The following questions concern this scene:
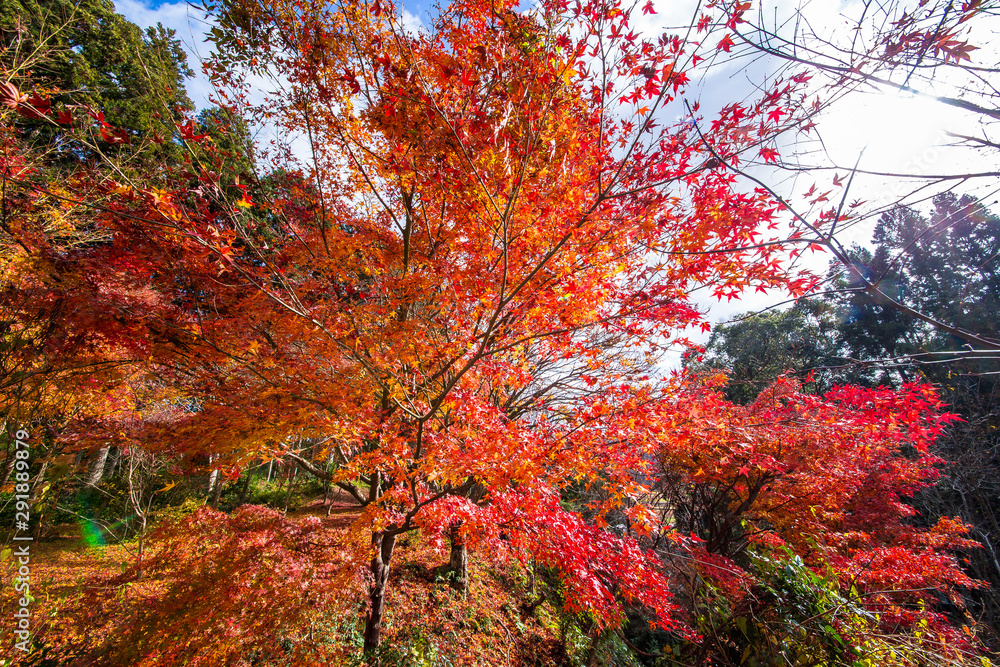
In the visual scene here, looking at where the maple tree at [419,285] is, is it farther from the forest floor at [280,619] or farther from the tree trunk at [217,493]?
the tree trunk at [217,493]

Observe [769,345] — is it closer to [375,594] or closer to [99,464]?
[375,594]

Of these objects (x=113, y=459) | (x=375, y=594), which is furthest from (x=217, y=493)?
(x=375, y=594)

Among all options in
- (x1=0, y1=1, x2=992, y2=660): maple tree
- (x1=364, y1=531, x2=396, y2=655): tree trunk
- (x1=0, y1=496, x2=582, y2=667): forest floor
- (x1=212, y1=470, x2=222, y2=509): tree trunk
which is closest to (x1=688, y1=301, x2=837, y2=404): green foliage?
(x1=0, y1=1, x2=992, y2=660): maple tree

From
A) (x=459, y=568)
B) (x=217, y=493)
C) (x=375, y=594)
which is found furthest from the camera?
(x=217, y=493)

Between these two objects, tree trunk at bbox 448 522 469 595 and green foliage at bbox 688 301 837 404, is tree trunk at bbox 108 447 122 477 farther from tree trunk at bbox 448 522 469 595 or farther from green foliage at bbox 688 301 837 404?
green foliage at bbox 688 301 837 404

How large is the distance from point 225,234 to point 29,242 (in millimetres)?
4242

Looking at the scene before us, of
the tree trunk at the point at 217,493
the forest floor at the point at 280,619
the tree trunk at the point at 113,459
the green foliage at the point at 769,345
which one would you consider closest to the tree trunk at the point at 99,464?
the tree trunk at the point at 113,459

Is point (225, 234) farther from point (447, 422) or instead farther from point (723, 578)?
point (723, 578)

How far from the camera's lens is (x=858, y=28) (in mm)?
1821

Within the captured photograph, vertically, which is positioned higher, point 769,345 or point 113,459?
point 769,345

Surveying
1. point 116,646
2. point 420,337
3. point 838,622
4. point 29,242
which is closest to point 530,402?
point 420,337

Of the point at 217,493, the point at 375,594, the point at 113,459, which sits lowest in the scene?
the point at 217,493

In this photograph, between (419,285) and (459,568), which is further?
(459,568)

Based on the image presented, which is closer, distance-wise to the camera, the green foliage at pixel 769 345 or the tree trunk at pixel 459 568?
the tree trunk at pixel 459 568
